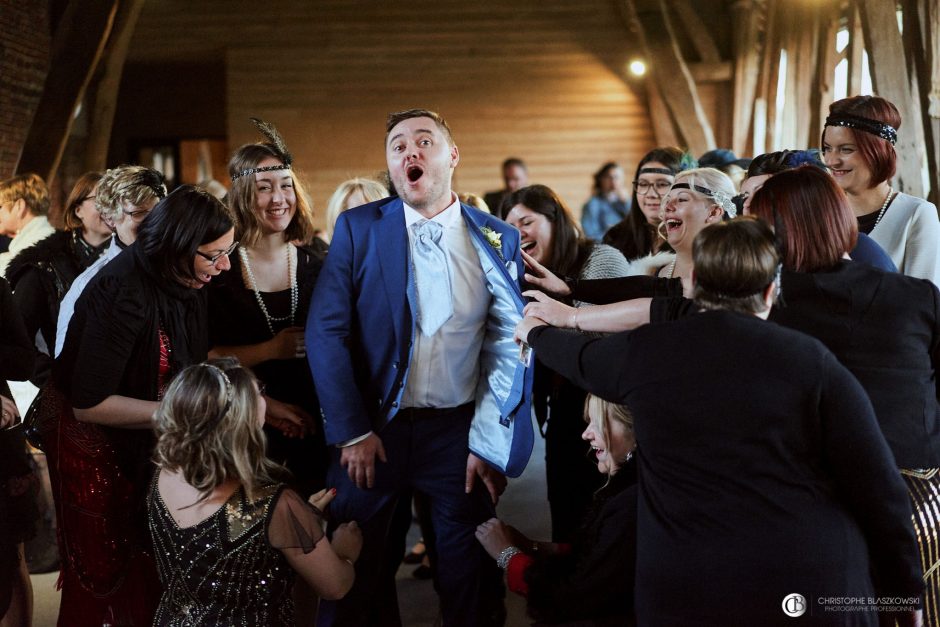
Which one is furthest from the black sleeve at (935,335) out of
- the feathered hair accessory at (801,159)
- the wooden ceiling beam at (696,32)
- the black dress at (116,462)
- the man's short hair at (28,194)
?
the wooden ceiling beam at (696,32)

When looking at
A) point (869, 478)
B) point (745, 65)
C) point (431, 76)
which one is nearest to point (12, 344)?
point (869, 478)

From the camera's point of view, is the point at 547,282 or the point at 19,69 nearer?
the point at 547,282

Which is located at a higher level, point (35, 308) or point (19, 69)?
point (19, 69)

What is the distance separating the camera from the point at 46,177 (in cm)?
758

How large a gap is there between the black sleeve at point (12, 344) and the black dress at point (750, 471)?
1919 mm

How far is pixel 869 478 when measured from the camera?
187 centimetres

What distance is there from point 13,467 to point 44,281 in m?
1.15

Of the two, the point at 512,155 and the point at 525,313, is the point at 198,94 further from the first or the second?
the point at 525,313

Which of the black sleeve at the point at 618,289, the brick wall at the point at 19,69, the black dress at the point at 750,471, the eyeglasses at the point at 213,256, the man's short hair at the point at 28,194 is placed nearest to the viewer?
the black dress at the point at 750,471

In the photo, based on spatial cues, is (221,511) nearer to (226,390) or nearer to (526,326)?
(226,390)

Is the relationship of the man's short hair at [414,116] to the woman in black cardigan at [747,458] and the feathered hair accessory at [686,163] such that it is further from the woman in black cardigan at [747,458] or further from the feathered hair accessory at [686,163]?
the feathered hair accessory at [686,163]

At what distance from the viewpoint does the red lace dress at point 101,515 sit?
267 centimetres

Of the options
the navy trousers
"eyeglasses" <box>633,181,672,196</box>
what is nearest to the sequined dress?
the navy trousers

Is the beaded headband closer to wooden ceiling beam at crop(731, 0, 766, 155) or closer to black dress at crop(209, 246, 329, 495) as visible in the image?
black dress at crop(209, 246, 329, 495)
